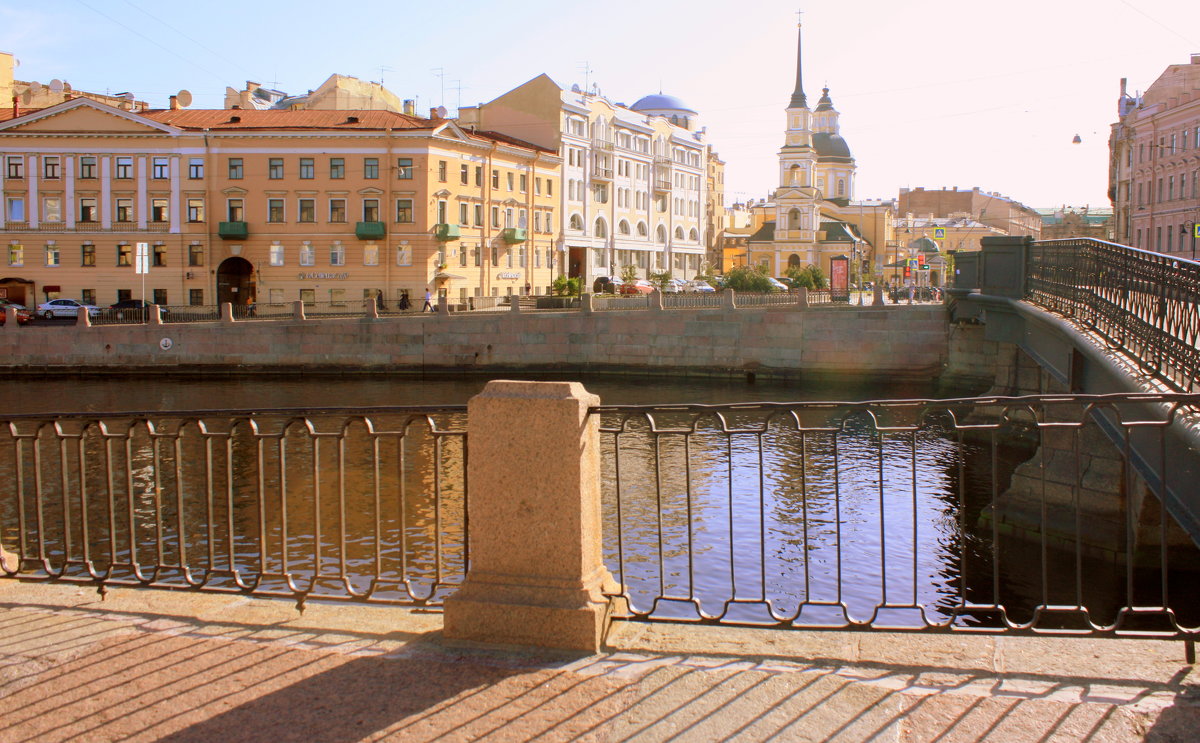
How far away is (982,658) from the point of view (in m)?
4.41

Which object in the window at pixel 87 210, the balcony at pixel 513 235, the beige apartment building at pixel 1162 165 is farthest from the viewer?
the balcony at pixel 513 235

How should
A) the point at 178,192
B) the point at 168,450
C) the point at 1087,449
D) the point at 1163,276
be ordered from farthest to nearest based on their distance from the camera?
1. the point at 178,192
2. the point at 168,450
3. the point at 1087,449
4. the point at 1163,276

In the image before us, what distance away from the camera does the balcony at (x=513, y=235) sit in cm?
5503

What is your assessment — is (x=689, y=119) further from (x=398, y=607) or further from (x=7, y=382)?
(x=398, y=607)

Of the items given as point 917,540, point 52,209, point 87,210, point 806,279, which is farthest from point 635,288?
point 917,540

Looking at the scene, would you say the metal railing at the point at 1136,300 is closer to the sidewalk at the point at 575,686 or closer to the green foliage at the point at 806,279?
the sidewalk at the point at 575,686

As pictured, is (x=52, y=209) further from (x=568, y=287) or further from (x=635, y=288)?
(x=635, y=288)

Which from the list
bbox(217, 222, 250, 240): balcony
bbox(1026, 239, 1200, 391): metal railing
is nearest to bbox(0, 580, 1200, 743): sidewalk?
bbox(1026, 239, 1200, 391): metal railing

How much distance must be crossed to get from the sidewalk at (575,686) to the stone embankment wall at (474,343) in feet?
101

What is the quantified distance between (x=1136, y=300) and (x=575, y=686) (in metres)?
8.15

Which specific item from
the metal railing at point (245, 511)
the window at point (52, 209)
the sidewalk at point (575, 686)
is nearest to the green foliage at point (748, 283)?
the window at point (52, 209)

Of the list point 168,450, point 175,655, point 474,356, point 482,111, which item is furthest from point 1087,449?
point 482,111

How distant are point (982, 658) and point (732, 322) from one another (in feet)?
104

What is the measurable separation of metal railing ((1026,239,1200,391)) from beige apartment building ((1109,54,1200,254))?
37.1 m
